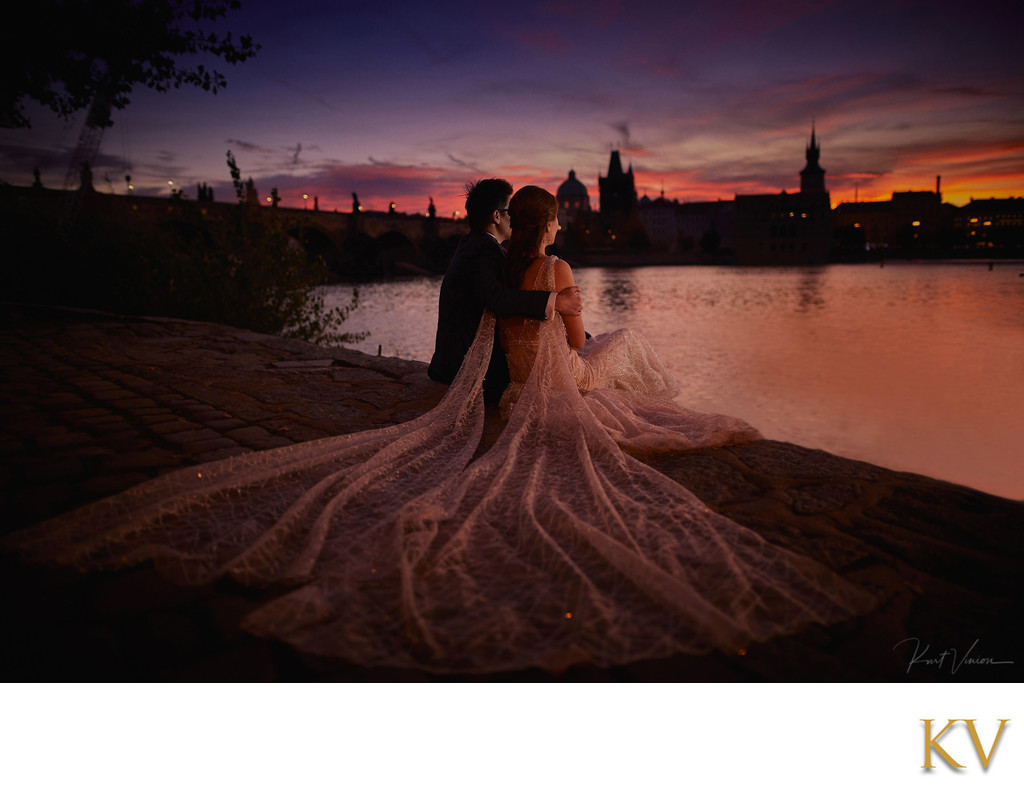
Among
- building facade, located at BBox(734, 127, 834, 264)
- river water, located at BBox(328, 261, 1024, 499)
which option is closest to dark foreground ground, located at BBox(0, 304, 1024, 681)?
river water, located at BBox(328, 261, 1024, 499)

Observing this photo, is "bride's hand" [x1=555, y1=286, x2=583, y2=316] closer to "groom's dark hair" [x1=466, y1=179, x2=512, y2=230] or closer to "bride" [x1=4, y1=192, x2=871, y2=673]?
"bride" [x1=4, y1=192, x2=871, y2=673]

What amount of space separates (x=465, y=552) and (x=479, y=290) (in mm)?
2208

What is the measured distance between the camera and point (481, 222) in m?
4.01

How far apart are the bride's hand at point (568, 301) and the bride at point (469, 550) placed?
0.60 meters

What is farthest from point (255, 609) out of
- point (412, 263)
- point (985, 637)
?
point (412, 263)

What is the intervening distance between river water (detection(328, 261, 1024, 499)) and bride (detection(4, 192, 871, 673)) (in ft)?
14.6

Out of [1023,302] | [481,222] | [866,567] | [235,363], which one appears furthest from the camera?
[1023,302]

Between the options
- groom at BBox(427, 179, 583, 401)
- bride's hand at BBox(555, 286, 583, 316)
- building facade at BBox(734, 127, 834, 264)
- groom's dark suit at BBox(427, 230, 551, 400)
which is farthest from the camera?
building facade at BBox(734, 127, 834, 264)

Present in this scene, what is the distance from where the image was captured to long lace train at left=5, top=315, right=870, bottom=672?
4.91 feet

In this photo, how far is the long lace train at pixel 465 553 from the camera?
1.50 metres

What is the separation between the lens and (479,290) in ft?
12.4

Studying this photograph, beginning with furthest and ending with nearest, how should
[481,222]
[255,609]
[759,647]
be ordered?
[481,222] < [255,609] < [759,647]

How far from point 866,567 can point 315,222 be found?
43443mm

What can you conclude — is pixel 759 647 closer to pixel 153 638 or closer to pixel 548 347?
pixel 153 638
